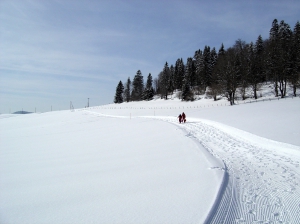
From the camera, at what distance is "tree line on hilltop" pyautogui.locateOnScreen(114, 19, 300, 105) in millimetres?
34406

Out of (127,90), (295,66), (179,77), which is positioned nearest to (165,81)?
(179,77)

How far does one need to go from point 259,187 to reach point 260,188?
0.06 meters

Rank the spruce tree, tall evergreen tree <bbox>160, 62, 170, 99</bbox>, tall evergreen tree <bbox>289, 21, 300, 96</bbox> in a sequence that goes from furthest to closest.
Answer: tall evergreen tree <bbox>160, 62, 170, 99</bbox>
the spruce tree
tall evergreen tree <bbox>289, 21, 300, 96</bbox>

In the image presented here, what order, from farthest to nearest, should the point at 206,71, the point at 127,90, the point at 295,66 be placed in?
the point at 127,90 → the point at 206,71 → the point at 295,66

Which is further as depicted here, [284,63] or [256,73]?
[256,73]

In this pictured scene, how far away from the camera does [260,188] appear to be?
3992 millimetres

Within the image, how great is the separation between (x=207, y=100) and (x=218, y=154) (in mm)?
41849

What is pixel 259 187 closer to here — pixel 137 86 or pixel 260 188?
pixel 260 188

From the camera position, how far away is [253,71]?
39625 mm

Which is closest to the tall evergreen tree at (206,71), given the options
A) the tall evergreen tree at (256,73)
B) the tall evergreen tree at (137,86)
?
the tall evergreen tree at (256,73)

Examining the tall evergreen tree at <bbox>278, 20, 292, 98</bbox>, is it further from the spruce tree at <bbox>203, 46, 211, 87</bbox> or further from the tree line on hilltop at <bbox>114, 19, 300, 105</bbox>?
the spruce tree at <bbox>203, 46, 211, 87</bbox>

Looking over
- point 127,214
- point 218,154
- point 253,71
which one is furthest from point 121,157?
point 253,71

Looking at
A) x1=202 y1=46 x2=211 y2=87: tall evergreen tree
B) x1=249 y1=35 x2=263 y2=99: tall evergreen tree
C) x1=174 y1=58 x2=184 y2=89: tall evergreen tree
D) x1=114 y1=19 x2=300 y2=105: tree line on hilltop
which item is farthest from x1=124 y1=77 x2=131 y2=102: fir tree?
x1=249 y1=35 x2=263 y2=99: tall evergreen tree

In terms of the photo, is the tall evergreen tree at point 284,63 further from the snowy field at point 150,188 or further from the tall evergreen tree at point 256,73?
the snowy field at point 150,188
